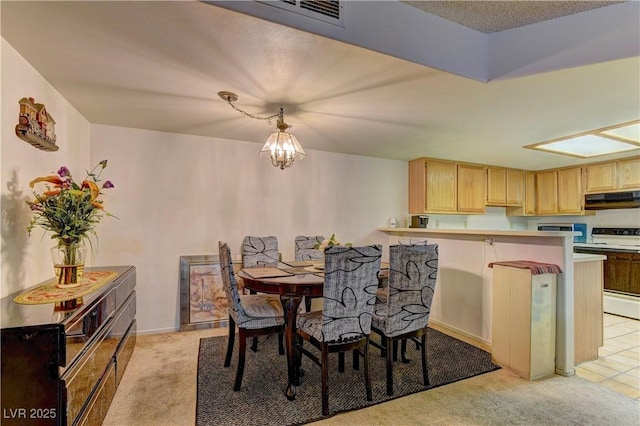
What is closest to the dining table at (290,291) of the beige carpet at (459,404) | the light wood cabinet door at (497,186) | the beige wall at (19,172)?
the beige carpet at (459,404)

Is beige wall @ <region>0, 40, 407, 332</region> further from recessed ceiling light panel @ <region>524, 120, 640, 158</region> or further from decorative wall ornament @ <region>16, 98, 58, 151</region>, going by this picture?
recessed ceiling light panel @ <region>524, 120, 640, 158</region>

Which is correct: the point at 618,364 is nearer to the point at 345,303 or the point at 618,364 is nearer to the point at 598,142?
the point at 598,142

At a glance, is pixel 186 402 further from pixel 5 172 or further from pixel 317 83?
pixel 317 83

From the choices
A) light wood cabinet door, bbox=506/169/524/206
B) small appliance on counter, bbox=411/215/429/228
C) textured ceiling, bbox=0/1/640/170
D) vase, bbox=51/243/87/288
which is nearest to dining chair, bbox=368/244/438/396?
textured ceiling, bbox=0/1/640/170

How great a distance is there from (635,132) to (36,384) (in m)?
5.38

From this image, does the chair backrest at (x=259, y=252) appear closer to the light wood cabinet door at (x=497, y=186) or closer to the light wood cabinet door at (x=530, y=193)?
the light wood cabinet door at (x=497, y=186)

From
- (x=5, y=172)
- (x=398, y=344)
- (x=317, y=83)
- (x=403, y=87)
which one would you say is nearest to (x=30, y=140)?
(x=5, y=172)

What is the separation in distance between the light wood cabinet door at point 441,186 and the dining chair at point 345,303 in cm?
302

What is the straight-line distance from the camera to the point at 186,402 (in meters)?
2.19

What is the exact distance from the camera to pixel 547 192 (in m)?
5.69

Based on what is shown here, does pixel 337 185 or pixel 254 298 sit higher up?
pixel 337 185

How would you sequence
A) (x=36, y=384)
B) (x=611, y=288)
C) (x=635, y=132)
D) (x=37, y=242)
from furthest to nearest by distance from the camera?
(x=611, y=288) < (x=635, y=132) < (x=37, y=242) < (x=36, y=384)

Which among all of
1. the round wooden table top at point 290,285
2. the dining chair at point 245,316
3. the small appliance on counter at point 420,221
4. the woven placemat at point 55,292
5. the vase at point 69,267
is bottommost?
the dining chair at point 245,316

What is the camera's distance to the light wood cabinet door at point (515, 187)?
218 inches
